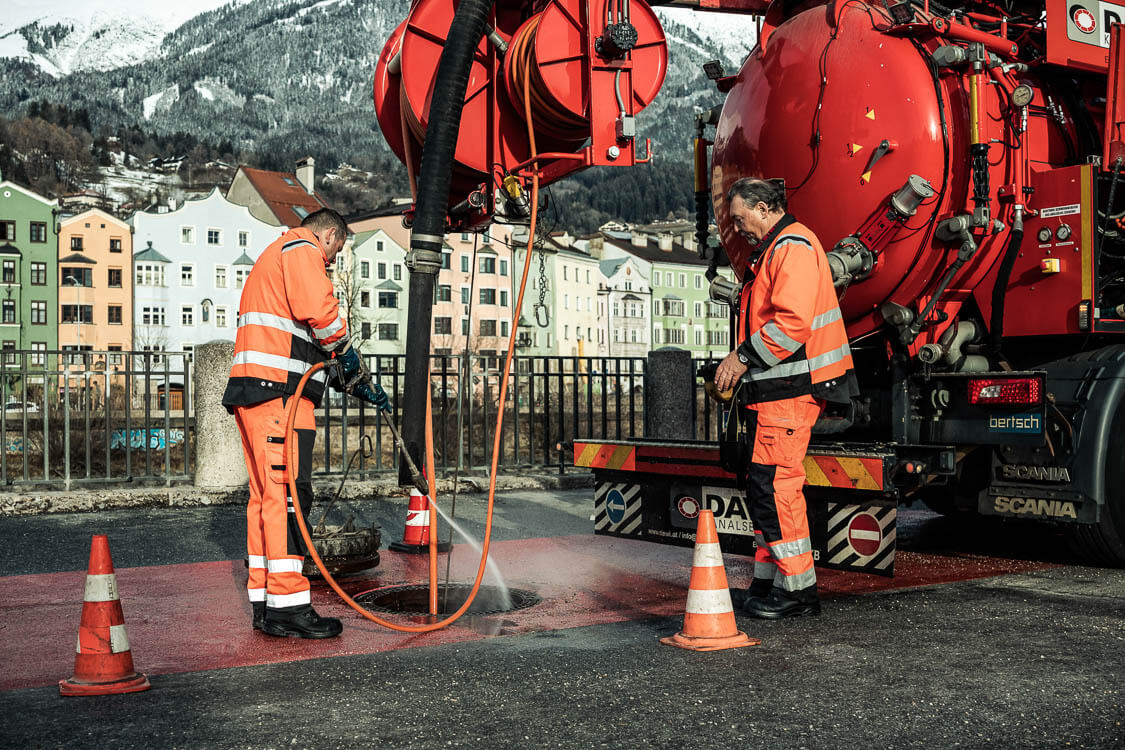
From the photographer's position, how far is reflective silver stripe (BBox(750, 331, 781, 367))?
16.6ft

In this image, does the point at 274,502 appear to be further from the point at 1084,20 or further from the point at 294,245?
the point at 1084,20

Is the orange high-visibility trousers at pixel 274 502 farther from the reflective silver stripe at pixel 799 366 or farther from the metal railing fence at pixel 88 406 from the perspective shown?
the metal railing fence at pixel 88 406

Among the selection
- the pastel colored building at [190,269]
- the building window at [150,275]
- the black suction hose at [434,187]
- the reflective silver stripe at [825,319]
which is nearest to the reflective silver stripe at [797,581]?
the reflective silver stripe at [825,319]

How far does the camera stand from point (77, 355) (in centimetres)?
1077

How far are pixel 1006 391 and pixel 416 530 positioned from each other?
3963mm

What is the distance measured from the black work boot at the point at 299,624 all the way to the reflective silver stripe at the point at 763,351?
89.5 inches

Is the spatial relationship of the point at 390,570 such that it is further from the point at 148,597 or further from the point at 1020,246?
the point at 1020,246

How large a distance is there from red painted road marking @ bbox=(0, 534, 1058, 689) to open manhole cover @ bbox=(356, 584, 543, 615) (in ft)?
0.45

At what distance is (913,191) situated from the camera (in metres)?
5.64

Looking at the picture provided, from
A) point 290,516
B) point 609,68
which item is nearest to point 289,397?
point 290,516

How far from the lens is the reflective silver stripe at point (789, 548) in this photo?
198 inches

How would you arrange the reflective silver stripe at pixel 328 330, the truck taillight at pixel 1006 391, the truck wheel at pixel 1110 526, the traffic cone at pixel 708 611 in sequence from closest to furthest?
the traffic cone at pixel 708 611
the reflective silver stripe at pixel 328 330
the truck taillight at pixel 1006 391
the truck wheel at pixel 1110 526

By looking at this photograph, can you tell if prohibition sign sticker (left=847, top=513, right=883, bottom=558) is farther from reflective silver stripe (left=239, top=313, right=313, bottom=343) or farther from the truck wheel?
reflective silver stripe (left=239, top=313, right=313, bottom=343)

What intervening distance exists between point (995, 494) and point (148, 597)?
183 inches
